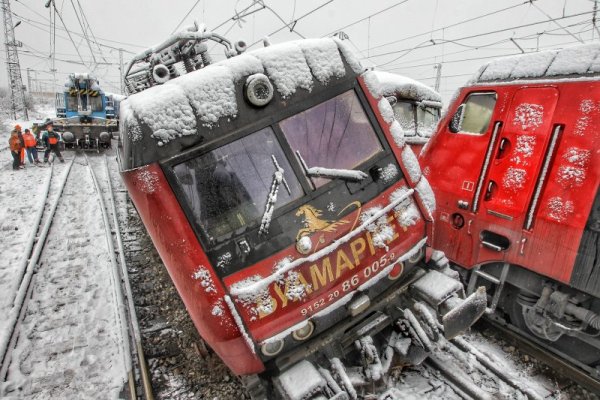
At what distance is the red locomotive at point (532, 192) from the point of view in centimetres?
328

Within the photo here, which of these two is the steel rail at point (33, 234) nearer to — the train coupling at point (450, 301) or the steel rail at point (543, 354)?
the train coupling at point (450, 301)

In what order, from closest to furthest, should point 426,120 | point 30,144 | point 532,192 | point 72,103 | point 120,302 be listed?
point 532,192 → point 120,302 → point 426,120 → point 30,144 → point 72,103

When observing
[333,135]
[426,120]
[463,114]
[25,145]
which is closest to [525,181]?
[463,114]

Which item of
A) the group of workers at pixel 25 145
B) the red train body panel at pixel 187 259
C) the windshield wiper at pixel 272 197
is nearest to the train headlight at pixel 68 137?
the group of workers at pixel 25 145

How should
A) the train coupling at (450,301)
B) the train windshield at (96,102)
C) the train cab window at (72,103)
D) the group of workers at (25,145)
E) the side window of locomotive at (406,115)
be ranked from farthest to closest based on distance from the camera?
the train windshield at (96,102) → the train cab window at (72,103) → the group of workers at (25,145) → the side window of locomotive at (406,115) → the train coupling at (450,301)

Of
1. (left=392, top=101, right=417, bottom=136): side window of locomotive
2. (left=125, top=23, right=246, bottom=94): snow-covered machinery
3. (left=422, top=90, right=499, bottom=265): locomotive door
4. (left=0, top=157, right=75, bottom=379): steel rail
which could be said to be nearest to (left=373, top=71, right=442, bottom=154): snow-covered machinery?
(left=392, top=101, right=417, bottom=136): side window of locomotive

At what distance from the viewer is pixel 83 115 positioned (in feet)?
56.6

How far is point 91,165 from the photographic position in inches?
532

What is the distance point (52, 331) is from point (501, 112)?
5927 millimetres

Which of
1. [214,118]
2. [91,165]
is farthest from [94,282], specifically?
[91,165]

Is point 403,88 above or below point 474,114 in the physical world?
above

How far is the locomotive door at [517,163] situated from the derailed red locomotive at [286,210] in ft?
3.55

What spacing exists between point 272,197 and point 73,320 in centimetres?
376

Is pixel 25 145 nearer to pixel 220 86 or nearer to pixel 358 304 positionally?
pixel 220 86
